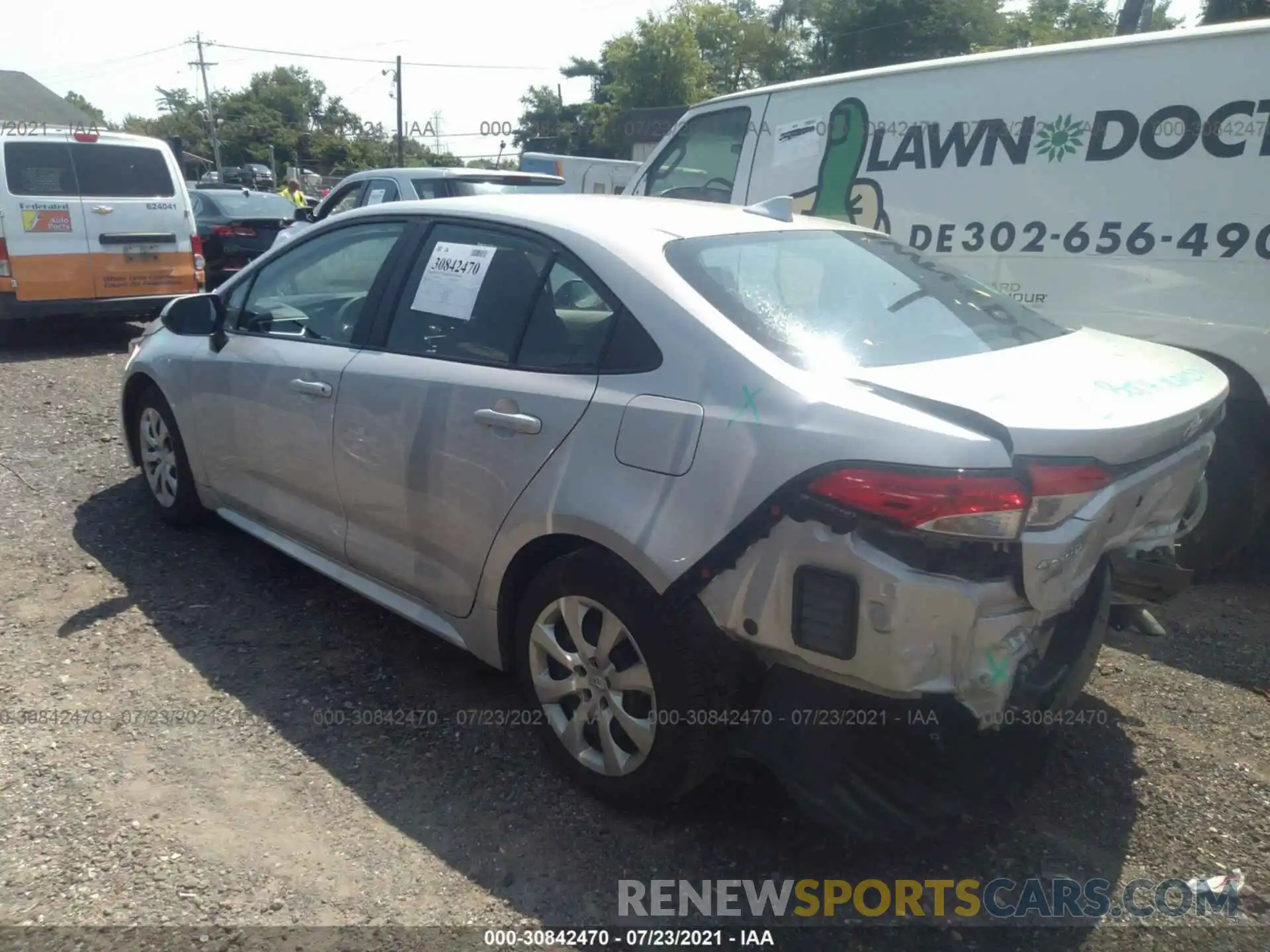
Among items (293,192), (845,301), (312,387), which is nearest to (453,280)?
(312,387)

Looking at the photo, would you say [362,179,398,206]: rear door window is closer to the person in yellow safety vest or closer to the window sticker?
the window sticker

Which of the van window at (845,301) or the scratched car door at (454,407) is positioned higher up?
the van window at (845,301)

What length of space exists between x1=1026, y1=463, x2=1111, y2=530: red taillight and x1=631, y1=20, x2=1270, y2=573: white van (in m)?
2.22

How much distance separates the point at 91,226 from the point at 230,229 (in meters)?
3.59

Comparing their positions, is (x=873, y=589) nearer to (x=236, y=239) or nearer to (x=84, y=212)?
(x=84, y=212)

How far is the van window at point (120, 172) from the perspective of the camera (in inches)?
356

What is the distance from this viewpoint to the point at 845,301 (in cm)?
287

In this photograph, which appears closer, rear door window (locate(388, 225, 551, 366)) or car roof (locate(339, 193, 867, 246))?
car roof (locate(339, 193, 867, 246))

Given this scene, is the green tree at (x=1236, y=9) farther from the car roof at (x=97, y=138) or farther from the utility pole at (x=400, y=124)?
the utility pole at (x=400, y=124)

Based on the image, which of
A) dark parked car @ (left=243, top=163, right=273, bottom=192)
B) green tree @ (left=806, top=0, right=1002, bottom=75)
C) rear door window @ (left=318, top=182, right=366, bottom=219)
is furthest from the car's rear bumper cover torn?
dark parked car @ (left=243, top=163, right=273, bottom=192)

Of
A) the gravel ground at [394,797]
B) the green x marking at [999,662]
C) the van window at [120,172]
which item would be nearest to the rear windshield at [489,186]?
the van window at [120,172]

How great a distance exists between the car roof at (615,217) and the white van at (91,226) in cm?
674

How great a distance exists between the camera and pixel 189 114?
242 feet

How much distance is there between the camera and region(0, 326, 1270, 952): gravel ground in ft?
8.13
